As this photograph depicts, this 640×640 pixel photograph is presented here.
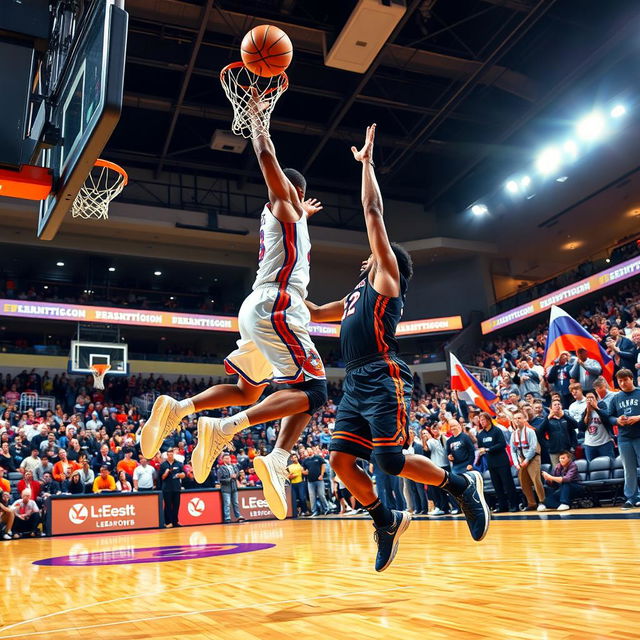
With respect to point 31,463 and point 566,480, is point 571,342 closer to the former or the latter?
point 566,480

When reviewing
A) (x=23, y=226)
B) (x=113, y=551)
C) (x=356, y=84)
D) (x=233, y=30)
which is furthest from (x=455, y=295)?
(x=113, y=551)

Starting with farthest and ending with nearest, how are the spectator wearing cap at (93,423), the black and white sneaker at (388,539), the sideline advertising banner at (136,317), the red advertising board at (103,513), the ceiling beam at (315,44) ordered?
the sideline advertising banner at (136,317)
the spectator wearing cap at (93,423)
the ceiling beam at (315,44)
the red advertising board at (103,513)
the black and white sneaker at (388,539)

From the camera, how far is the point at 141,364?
23.8 meters

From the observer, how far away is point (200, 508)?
13.3m

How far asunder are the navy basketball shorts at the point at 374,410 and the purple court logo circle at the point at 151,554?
323 cm

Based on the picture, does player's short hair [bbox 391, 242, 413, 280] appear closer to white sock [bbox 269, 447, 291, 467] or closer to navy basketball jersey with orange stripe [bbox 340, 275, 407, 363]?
navy basketball jersey with orange stripe [bbox 340, 275, 407, 363]

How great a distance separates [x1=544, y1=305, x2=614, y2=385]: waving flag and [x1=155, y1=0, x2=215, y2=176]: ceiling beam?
1049cm

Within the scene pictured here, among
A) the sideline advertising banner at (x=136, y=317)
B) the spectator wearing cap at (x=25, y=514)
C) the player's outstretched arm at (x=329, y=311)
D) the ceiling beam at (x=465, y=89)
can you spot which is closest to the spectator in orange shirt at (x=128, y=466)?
the spectator wearing cap at (x=25, y=514)

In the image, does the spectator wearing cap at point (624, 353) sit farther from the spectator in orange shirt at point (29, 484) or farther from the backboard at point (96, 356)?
the backboard at point (96, 356)

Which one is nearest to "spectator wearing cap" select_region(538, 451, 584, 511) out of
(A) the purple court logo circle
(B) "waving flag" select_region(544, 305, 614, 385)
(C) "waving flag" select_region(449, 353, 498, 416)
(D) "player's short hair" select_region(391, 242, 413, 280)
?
(B) "waving flag" select_region(544, 305, 614, 385)

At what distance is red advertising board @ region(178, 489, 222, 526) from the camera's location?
1306 cm

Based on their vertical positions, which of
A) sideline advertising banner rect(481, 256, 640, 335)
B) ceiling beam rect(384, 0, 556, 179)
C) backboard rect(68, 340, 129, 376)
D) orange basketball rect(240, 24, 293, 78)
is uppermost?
ceiling beam rect(384, 0, 556, 179)

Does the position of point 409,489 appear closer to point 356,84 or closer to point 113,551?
point 113,551

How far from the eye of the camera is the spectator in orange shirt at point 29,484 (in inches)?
468
